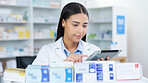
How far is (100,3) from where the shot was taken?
6492mm

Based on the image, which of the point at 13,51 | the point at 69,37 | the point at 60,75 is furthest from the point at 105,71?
the point at 13,51

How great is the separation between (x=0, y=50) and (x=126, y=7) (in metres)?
3.47

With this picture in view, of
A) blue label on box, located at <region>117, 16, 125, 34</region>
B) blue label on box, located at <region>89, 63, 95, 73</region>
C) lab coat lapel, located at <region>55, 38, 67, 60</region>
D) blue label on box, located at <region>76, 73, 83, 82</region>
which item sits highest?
blue label on box, located at <region>117, 16, 125, 34</region>

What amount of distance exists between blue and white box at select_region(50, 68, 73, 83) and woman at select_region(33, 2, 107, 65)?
436mm

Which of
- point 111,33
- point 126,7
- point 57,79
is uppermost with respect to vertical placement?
point 126,7

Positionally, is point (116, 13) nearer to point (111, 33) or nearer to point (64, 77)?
point (111, 33)

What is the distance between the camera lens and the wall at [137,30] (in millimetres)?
5312

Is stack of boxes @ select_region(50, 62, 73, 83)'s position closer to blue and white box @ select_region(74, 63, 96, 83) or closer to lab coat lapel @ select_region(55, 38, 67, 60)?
blue and white box @ select_region(74, 63, 96, 83)

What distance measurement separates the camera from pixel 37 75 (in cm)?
130

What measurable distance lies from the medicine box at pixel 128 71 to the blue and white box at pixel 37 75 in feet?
1.50

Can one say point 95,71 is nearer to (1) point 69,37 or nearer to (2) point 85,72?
(2) point 85,72

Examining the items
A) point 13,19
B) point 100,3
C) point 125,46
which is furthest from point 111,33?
point 13,19

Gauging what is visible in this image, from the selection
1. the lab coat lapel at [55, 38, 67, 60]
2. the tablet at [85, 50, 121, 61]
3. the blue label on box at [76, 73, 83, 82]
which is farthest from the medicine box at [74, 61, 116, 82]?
the lab coat lapel at [55, 38, 67, 60]

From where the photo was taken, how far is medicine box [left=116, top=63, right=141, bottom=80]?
53.3 inches
